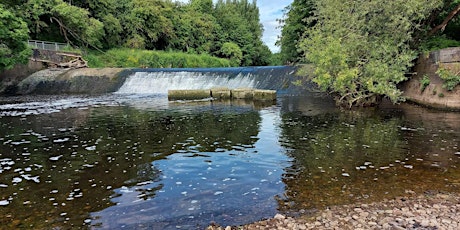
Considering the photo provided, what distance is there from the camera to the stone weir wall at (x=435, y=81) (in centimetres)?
1510

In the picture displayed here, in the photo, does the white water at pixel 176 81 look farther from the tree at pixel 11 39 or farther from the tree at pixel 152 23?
the tree at pixel 152 23

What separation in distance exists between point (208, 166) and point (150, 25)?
155 ft

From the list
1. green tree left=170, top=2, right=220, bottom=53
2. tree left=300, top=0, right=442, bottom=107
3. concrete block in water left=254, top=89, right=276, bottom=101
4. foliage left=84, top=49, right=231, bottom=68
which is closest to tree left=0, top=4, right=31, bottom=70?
foliage left=84, top=49, right=231, bottom=68

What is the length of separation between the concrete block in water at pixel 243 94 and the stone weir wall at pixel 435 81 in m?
9.05

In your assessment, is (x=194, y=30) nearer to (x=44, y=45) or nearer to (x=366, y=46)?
(x=44, y=45)

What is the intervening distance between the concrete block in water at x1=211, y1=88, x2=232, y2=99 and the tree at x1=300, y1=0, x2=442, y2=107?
24.9 ft

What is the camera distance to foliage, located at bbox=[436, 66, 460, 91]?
48.3 ft

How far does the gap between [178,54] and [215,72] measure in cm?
2121

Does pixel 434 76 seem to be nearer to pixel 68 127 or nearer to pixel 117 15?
pixel 68 127

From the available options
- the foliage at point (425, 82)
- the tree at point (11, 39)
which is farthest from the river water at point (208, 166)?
the tree at point (11, 39)

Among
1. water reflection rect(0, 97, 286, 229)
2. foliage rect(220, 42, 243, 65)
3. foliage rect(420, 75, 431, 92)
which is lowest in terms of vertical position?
water reflection rect(0, 97, 286, 229)

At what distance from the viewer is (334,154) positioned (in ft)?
28.2

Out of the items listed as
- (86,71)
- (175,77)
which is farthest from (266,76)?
(86,71)

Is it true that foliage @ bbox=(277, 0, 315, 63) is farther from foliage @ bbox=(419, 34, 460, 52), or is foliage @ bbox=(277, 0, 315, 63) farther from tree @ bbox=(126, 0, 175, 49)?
tree @ bbox=(126, 0, 175, 49)
